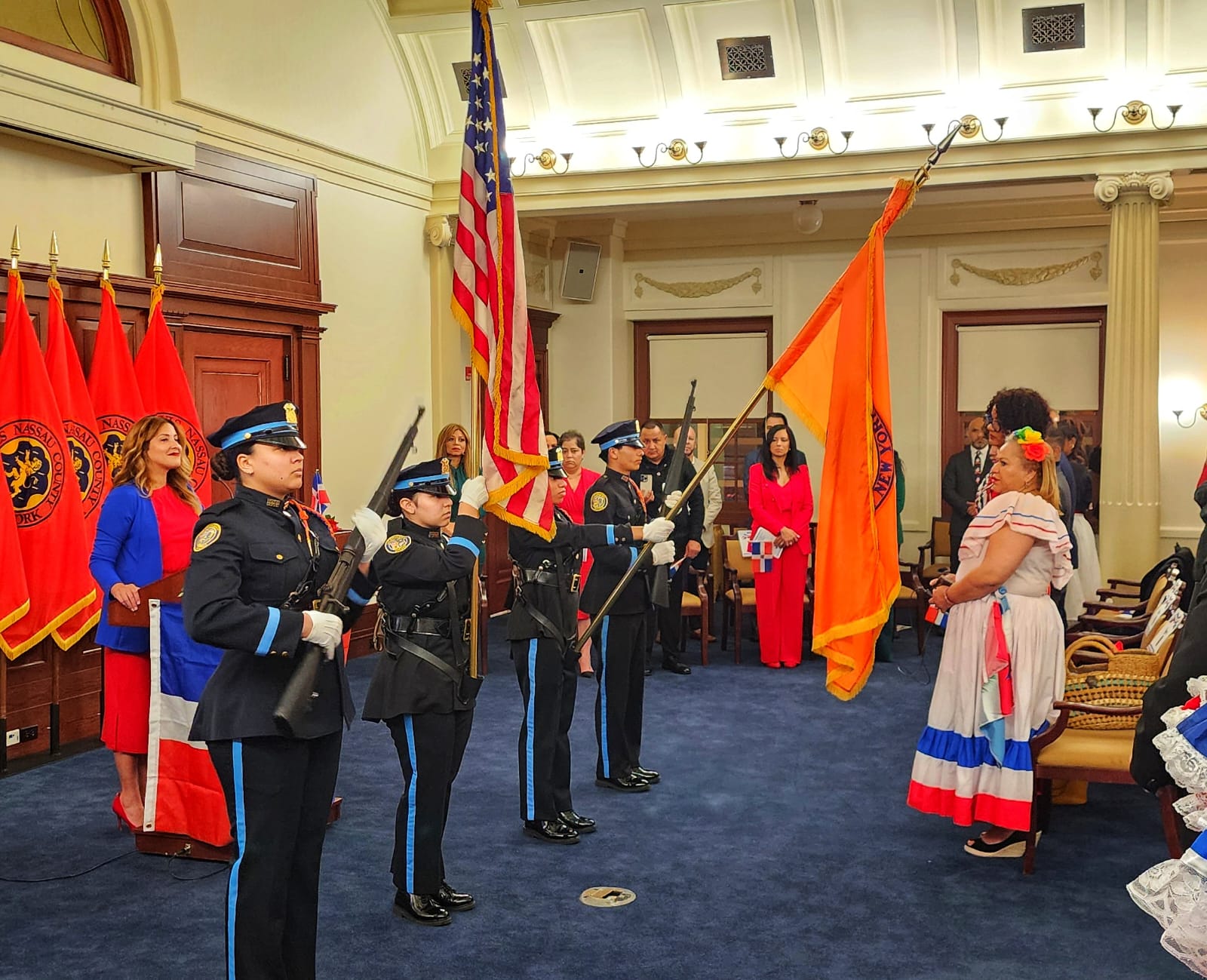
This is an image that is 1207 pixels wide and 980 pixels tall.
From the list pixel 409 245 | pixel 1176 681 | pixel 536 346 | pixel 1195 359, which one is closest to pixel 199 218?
pixel 409 245

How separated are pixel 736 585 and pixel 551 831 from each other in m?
3.90

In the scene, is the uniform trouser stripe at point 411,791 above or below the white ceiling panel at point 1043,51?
below

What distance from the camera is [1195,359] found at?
931cm

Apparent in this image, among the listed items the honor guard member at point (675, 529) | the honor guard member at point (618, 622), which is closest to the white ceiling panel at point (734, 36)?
the honor guard member at point (675, 529)

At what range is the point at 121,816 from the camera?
456 centimetres

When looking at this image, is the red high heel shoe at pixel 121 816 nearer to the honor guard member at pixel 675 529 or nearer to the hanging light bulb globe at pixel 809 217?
the honor guard member at pixel 675 529

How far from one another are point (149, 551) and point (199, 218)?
115 inches

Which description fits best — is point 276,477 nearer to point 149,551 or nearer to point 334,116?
point 149,551

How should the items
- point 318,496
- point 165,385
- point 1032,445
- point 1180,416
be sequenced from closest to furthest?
point 1032,445 → point 165,385 → point 318,496 → point 1180,416

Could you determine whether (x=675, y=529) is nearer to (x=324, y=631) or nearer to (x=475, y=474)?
(x=475, y=474)

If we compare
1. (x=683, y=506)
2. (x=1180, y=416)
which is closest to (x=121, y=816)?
(x=683, y=506)

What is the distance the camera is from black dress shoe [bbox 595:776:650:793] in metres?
5.12

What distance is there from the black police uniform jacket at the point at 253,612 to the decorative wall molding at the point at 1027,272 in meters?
7.91

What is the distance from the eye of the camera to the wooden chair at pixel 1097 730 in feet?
13.3
